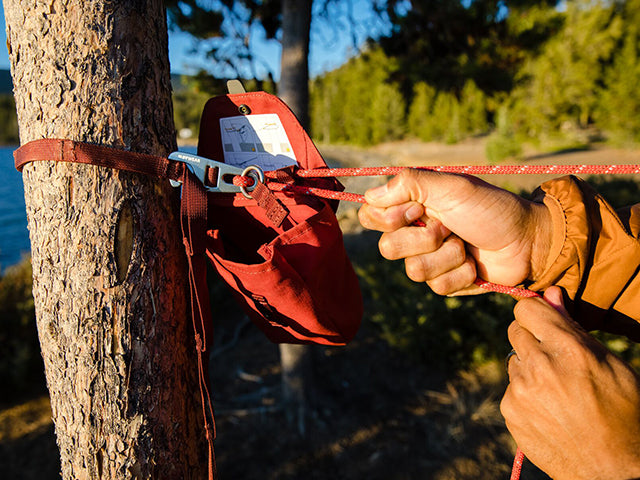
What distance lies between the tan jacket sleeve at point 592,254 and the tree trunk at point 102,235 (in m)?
1.27

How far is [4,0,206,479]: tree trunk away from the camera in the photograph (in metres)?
1.02

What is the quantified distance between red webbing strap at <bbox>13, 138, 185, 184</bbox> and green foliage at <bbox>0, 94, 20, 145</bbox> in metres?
30.2

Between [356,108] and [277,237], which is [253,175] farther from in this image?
[356,108]

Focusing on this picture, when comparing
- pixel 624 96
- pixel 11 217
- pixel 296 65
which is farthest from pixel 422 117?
pixel 296 65

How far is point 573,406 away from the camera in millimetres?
953

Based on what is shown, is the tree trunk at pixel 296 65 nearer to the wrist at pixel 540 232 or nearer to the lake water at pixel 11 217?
the wrist at pixel 540 232

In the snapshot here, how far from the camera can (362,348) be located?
A: 4.50m

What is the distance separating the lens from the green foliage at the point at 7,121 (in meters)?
25.9

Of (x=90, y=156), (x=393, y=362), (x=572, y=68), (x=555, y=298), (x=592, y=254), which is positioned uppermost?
(x=572, y=68)

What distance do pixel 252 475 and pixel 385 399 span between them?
1.41 metres

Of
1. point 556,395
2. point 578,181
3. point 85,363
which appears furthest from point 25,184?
point 578,181

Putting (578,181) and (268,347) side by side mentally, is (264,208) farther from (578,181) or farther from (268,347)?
(268,347)

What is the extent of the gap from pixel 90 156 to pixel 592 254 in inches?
61.0

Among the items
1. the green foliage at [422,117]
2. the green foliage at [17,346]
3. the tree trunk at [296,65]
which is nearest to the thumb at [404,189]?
the tree trunk at [296,65]
